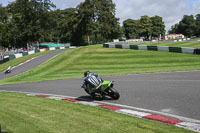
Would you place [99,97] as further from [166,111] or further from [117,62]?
[117,62]

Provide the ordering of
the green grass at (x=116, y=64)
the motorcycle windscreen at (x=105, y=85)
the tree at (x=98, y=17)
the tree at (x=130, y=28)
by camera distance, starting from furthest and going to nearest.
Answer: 1. the tree at (x=130, y=28)
2. the tree at (x=98, y=17)
3. the green grass at (x=116, y=64)
4. the motorcycle windscreen at (x=105, y=85)

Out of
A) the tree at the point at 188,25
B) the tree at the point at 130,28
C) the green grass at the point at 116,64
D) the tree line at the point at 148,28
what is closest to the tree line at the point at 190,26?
the tree at the point at 188,25

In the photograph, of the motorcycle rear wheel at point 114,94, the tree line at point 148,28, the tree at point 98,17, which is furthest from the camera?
the tree line at point 148,28

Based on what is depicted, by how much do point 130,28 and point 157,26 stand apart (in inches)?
980

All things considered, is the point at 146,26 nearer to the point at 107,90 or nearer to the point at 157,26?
the point at 157,26

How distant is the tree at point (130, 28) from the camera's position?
156m

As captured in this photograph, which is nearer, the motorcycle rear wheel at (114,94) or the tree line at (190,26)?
the motorcycle rear wheel at (114,94)

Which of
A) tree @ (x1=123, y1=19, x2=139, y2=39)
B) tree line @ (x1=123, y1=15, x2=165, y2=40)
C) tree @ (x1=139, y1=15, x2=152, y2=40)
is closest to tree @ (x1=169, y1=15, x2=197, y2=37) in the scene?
tree line @ (x1=123, y1=15, x2=165, y2=40)

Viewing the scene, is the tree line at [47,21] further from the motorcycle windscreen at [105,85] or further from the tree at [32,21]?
the motorcycle windscreen at [105,85]

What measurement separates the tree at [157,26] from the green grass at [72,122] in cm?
13037

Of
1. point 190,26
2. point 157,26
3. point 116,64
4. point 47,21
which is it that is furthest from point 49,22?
point 190,26

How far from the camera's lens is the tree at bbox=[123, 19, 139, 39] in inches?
6156

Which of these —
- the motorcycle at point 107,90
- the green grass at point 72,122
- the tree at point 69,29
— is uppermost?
the tree at point 69,29

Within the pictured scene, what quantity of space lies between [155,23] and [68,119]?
134 metres
